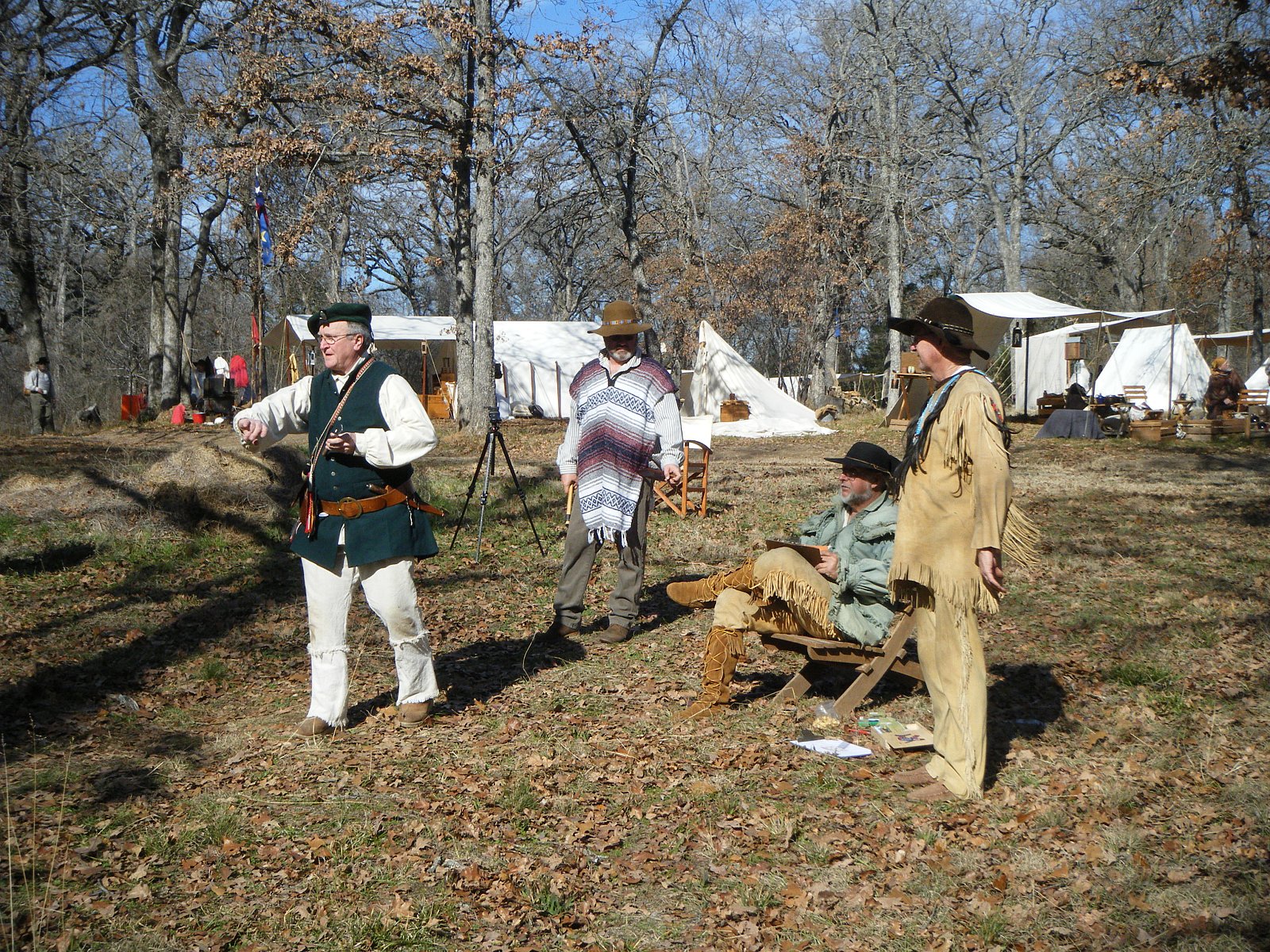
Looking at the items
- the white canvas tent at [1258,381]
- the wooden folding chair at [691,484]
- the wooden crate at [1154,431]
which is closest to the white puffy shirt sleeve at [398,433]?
the wooden folding chair at [691,484]

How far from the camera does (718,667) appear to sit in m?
5.60

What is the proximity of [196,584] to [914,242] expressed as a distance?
81.9 ft

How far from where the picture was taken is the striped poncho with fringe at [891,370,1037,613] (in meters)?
4.07

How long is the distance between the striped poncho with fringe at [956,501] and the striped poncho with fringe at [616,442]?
270 centimetres

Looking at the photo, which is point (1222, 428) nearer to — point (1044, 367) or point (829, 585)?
point (1044, 367)

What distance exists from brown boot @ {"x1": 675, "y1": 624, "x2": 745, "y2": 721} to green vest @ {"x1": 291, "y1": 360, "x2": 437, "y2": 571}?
156 cm

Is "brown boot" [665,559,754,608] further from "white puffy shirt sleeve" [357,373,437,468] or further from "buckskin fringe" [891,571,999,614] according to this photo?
"white puffy shirt sleeve" [357,373,437,468]

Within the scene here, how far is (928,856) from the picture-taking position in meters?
4.02

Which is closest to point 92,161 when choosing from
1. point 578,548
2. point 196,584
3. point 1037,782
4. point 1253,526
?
point 196,584

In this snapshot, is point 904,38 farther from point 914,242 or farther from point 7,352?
point 7,352

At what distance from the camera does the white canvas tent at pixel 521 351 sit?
2867cm

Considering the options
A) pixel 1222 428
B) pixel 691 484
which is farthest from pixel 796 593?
pixel 1222 428

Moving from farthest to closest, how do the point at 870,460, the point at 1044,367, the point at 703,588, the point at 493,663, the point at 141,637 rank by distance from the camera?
1. the point at 1044,367
2. the point at 141,637
3. the point at 493,663
4. the point at 703,588
5. the point at 870,460

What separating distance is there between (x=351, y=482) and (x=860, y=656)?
8.59ft
